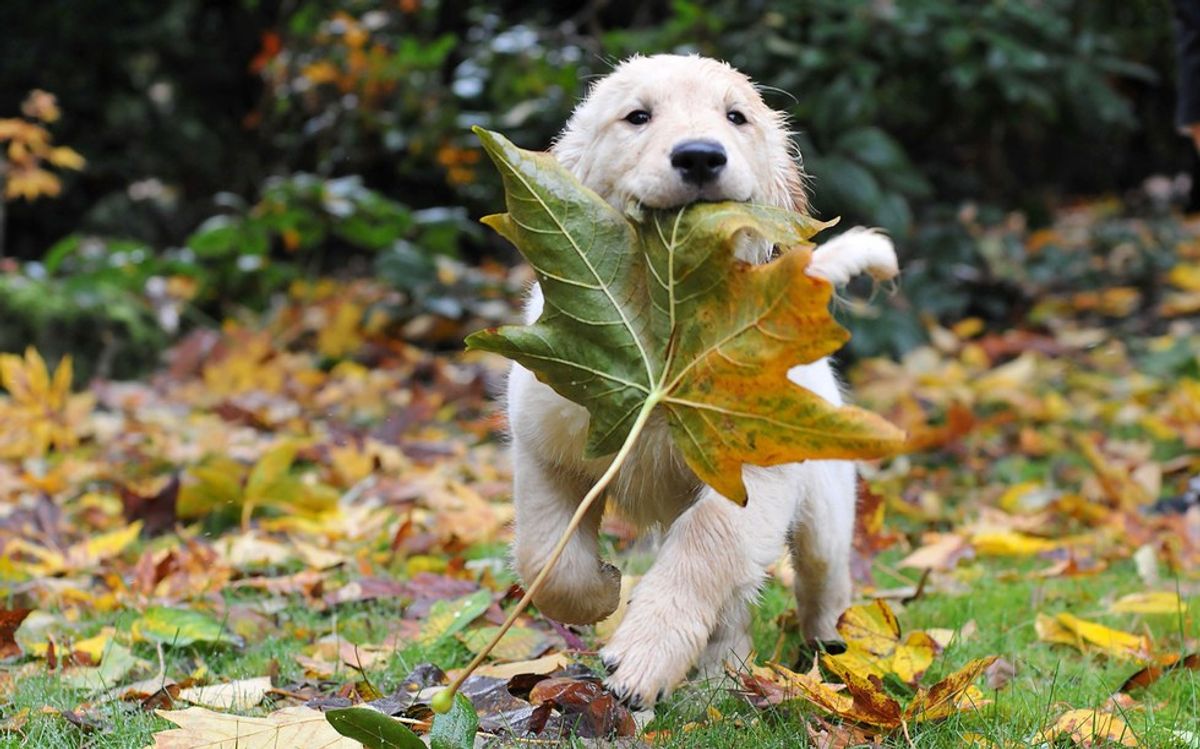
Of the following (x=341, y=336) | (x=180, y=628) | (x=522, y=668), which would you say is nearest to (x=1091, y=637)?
(x=522, y=668)

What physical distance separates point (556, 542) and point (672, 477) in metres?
0.27

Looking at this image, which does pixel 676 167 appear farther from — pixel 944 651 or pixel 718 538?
pixel 944 651

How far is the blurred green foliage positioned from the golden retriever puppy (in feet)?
9.74

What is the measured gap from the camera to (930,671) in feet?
8.50

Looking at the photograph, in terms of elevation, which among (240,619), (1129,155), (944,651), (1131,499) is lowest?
(1129,155)

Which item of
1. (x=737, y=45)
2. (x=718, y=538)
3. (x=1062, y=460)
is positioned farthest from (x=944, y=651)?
(x=737, y=45)

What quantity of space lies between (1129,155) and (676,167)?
11003 mm

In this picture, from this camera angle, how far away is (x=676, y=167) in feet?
6.89

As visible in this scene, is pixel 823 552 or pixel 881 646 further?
pixel 823 552

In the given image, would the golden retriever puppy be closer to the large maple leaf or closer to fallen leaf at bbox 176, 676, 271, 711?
the large maple leaf

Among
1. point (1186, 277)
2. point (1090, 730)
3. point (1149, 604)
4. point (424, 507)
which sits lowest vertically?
point (1186, 277)

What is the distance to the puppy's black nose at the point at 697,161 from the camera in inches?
82.4

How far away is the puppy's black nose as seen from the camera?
82.4 inches

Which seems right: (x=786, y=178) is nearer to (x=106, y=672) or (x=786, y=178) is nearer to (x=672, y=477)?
(x=672, y=477)
